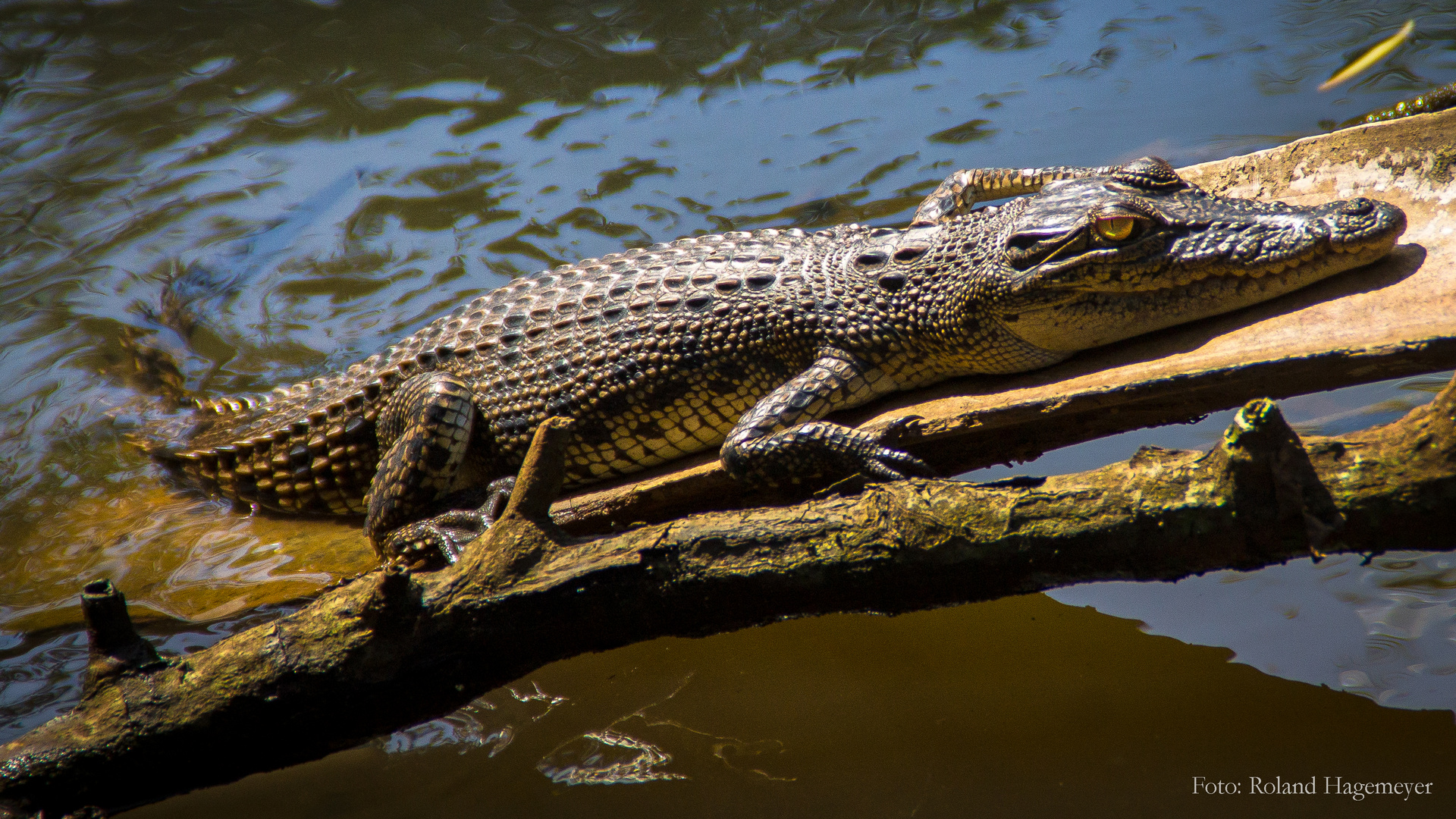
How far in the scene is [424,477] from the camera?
11.4 feet

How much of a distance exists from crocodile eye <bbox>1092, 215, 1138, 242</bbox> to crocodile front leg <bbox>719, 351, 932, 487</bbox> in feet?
3.14

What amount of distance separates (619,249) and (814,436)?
134 inches

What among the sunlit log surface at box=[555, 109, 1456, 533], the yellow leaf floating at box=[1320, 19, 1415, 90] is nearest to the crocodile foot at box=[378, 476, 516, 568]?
the sunlit log surface at box=[555, 109, 1456, 533]

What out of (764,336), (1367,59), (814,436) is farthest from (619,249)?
(1367,59)

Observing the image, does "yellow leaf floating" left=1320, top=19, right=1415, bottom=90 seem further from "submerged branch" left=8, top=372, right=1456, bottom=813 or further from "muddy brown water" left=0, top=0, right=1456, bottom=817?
"submerged branch" left=8, top=372, right=1456, bottom=813

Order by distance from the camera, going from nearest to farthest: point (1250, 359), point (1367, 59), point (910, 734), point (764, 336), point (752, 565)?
point (752, 565)
point (1250, 359)
point (910, 734)
point (764, 336)
point (1367, 59)

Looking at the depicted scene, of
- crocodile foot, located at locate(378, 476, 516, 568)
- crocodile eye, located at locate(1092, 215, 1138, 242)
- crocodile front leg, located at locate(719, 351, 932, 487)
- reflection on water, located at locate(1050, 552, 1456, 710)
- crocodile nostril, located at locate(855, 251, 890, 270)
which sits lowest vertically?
reflection on water, located at locate(1050, 552, 1456, 710)

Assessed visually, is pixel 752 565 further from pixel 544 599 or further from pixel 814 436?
pixel 814 436

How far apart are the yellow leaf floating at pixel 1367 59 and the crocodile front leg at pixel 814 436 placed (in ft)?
14.5

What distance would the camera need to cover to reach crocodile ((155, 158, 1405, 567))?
2945mm

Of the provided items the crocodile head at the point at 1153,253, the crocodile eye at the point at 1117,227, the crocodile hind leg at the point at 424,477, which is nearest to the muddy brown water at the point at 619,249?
the crocodile hind leg at the point at 424,477

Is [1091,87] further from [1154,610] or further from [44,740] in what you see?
[44,740]

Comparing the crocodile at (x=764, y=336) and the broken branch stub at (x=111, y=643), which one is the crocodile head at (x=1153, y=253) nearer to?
the crocodile at (x=764, y=336)

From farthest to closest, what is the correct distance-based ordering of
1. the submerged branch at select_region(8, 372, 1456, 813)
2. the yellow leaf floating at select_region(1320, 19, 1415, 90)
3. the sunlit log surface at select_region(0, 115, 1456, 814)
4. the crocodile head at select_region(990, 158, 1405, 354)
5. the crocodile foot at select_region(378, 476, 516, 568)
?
1. the yellow leaf floating at select_region(1320, 19, 1415, 90)
2. the crocodile foot at select_region(378, 476, 516, 568)
3. the crocodile head at select_region(990, 158, 1405, 354)
4. the submerged branch at select_region(8, 372, 1456, 813)
5. the sunlit log surface at select_region(0, 115, 1456, 814)
